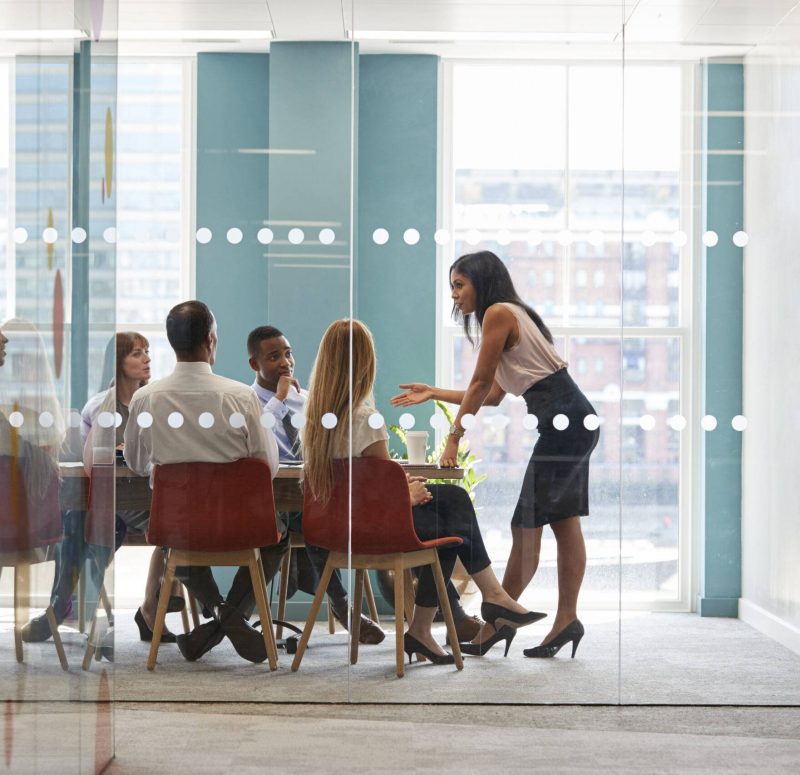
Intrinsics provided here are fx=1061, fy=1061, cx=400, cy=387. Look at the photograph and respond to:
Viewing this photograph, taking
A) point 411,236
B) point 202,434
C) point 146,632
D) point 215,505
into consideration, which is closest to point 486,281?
point 411,236

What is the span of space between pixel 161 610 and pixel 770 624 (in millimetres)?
2176

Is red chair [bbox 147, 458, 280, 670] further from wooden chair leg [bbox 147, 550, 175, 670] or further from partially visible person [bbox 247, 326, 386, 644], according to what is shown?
partially visible person [bbox 247, 326, 386, 644]

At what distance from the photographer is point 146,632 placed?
3.75 meters

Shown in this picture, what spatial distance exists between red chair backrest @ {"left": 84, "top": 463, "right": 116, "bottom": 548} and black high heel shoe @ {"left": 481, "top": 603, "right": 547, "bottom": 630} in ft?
4.55

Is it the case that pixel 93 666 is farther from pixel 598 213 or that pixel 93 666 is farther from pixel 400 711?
pixel 598 213

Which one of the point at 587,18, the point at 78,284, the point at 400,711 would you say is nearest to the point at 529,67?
the point at 587,18

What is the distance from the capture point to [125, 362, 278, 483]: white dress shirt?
370 cm

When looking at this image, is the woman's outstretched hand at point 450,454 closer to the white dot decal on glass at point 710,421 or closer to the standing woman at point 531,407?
the standing woman at point 531,407

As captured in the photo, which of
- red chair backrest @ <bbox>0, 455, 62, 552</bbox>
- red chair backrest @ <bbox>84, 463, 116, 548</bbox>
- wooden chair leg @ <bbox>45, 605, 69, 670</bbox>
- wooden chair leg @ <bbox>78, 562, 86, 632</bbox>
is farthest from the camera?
red chair backrest @ <bbox>84, 463, 116, 548</bbox>

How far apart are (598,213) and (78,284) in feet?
6.28

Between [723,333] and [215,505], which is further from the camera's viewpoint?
[723,333]

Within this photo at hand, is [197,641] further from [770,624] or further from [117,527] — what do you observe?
[770,624]

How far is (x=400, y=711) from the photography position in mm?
3541

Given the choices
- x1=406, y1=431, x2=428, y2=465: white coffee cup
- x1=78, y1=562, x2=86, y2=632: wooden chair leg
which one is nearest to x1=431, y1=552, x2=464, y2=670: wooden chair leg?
x1=406, y1=431, x2=428, y2=465: white coffee cup
